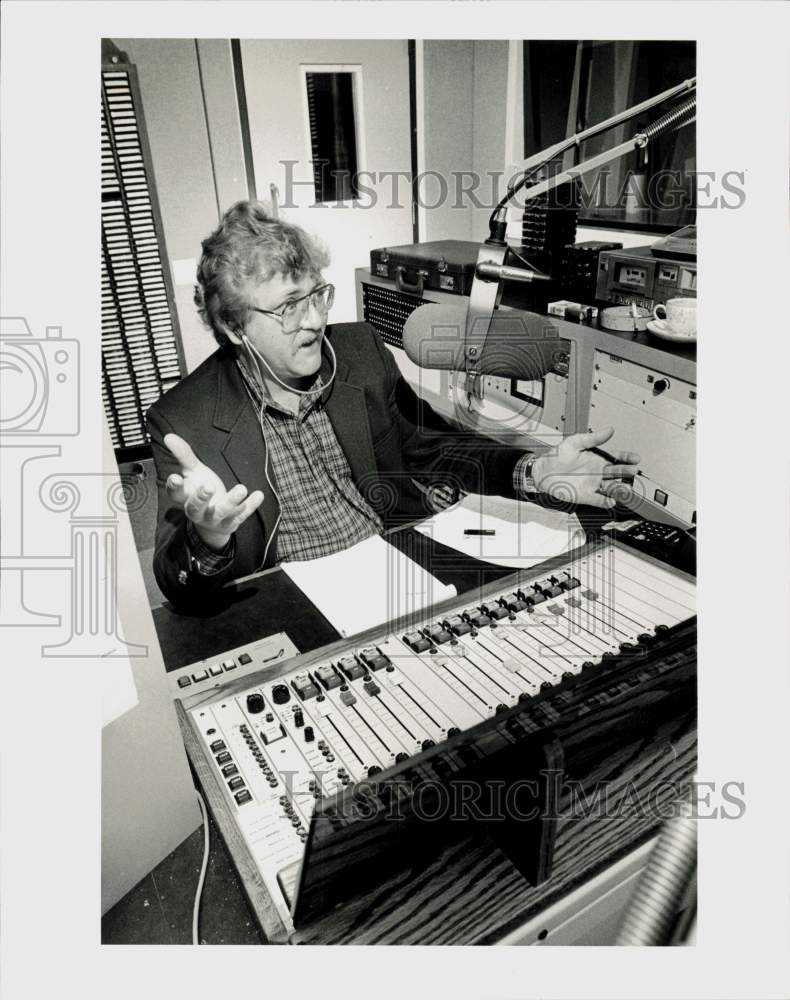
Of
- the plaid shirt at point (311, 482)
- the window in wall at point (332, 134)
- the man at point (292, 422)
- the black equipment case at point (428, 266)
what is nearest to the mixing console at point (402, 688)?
the man at point (292, 422)

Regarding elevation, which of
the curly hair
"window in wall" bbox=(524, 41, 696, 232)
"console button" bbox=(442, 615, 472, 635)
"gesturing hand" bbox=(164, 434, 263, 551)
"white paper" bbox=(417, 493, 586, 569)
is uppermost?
"window in wall" bbox=(524, 41, 696, 232)

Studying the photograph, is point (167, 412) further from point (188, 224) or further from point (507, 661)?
point (507, 661)

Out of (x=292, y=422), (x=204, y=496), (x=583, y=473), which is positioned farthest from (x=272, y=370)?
(x=583, y=473)

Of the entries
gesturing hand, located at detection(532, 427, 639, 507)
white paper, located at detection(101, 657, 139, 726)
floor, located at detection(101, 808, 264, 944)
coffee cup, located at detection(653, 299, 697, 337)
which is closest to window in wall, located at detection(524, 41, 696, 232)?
coffee cup, located at detection(653, 299, 697, 337)

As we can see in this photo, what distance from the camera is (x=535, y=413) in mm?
1735

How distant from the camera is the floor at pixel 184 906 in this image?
574mm

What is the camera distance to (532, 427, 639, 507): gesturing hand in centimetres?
117

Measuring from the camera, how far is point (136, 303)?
1.64 meters

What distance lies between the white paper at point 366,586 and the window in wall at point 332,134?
2.38 feet

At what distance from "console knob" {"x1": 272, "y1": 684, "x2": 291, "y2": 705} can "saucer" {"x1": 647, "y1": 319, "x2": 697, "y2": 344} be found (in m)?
1.03

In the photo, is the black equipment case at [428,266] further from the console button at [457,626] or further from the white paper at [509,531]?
the console button at [457,626]

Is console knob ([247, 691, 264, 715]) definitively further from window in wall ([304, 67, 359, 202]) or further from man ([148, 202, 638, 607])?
window in wall ([304, 67, 359, 202])

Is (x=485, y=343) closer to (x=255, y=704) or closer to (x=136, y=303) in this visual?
(x=255, y=704)

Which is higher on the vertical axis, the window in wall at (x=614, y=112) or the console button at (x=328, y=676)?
the window in wall at (x=614, y=112)
